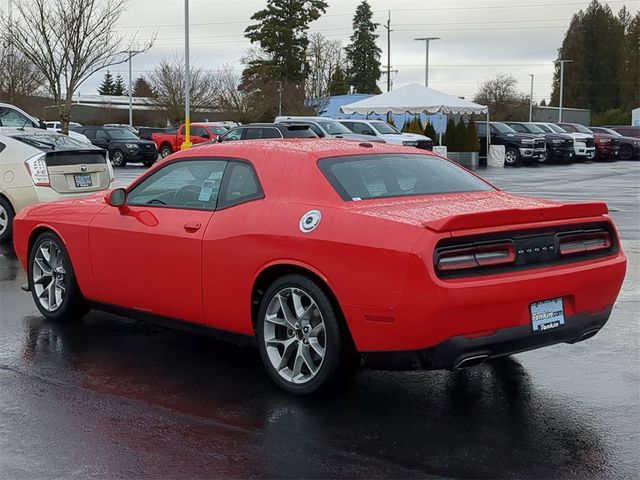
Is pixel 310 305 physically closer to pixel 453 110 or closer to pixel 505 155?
pixel 453 110

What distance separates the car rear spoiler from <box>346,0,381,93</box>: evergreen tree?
91.3 meters

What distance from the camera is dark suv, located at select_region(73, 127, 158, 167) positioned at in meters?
34.1

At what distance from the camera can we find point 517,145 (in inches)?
1486

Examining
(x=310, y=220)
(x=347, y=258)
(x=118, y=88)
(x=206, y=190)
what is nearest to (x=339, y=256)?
(x=347, y=258)

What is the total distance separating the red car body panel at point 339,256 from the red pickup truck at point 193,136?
29276 millimetres

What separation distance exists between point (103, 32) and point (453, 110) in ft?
42.9

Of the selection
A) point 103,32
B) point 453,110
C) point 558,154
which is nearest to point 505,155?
point 558,154

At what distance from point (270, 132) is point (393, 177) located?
69.6 ft

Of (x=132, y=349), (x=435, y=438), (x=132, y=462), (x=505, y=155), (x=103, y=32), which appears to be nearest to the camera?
(x=132, y=462)

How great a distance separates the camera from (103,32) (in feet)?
87.9

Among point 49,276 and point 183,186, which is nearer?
point 183,186

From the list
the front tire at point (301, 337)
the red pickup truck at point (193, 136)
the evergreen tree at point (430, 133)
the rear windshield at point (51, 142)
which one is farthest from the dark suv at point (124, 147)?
the front tire at point (301, 337)

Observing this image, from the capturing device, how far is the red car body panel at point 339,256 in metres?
4.64

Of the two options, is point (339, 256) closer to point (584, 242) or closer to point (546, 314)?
point (546, 314)
